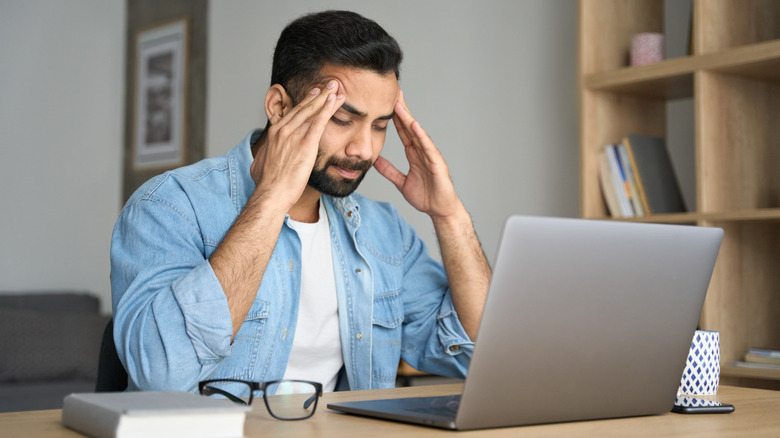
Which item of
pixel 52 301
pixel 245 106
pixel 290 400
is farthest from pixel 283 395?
pixel 52 301

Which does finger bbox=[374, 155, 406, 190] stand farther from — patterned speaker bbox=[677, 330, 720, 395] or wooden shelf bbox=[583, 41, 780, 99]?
wooden shelf bbox=[583, 41, 780, 99]

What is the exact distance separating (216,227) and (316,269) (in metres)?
0.27

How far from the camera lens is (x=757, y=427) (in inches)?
35.5

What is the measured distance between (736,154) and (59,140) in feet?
13.3

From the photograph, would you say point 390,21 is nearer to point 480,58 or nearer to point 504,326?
point 480,58

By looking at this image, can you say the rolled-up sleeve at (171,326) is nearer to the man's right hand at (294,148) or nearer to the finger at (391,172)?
the man's right hand at (294,148)

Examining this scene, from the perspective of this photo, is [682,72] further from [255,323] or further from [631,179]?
[255,323]

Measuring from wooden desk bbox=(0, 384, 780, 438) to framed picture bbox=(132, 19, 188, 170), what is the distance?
400cm

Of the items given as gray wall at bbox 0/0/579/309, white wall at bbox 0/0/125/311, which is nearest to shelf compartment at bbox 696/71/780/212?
gray wall at bbox 0/0/579/309

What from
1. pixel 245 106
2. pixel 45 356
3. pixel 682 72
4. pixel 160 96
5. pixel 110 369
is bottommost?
pixel 45 356

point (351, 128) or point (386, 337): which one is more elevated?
point (351, 128)

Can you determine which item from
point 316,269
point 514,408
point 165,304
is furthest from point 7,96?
point 514,408

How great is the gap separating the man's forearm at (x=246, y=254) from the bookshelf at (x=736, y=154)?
1.39 m

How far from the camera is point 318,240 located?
1.67 metres
